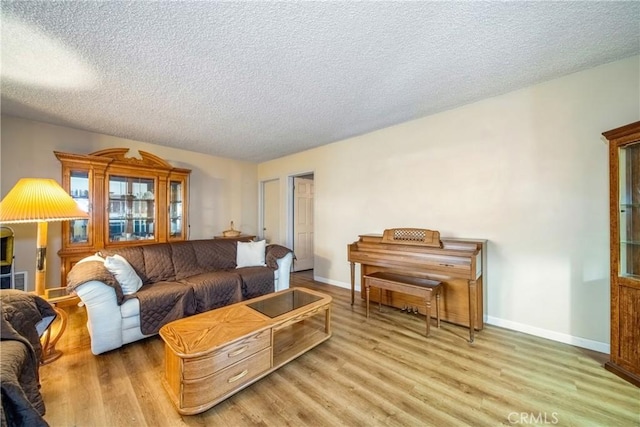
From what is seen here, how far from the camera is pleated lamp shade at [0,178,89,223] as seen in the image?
6.18ft

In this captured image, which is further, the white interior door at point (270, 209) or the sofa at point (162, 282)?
the white interior door at point (270, 209)

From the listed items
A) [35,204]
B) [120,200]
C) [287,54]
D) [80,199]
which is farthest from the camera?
[120,200]

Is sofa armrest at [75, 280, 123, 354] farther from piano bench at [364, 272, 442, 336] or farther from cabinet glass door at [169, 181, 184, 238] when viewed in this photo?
piano bench at [364, 272, 442, 336]

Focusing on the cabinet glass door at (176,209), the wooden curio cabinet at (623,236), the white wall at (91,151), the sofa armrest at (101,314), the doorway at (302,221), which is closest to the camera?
the wooden curio cabinet at (623,236)

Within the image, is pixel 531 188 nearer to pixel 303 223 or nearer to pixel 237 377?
pixel 237 377

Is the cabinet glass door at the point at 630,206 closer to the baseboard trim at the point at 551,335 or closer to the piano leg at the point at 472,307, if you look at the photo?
the baseboard trim at the point at 551,335

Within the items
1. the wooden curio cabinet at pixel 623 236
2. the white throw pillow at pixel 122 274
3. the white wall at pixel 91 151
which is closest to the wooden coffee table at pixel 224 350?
the white throw pillow at pixel 122 274

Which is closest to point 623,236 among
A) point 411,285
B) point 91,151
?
point 411,285

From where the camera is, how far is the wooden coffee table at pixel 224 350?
146 cm

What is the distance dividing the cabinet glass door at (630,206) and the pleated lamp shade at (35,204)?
4312mm

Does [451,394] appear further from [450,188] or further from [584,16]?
[584,16]

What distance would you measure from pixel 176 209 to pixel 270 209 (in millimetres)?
1913

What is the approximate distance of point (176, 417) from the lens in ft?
4.73

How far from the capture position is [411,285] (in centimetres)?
253
